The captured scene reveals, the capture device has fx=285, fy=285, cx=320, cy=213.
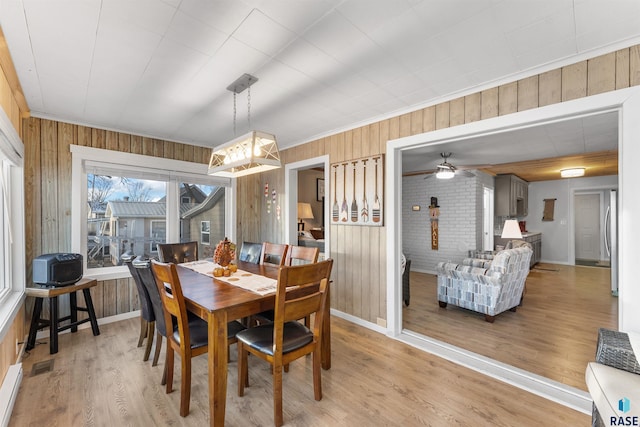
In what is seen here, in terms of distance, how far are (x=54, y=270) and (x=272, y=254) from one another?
209 centimetres

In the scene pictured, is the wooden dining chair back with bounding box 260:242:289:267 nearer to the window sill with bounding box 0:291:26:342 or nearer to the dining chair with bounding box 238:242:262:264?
the dining chair with bounding box 238:242:262:264

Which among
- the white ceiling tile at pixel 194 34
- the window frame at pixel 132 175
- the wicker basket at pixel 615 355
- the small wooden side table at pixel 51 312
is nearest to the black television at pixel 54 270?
the small wooden side table at pixel 51 312

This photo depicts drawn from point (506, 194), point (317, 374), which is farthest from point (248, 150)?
point (506, 194)

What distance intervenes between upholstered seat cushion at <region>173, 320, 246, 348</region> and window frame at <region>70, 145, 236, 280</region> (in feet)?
6.71

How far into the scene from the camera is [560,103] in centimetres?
207

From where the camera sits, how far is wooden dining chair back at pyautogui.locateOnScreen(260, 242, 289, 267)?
3.17 metres

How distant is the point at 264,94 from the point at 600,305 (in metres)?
5.42

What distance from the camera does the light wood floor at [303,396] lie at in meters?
1.83

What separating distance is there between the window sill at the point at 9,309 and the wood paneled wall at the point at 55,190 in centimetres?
54

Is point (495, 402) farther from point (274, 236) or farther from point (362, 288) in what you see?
point (274, 236)

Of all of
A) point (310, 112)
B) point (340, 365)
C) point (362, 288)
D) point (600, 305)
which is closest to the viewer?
point (340, 365)

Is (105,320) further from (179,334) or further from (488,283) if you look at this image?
(488,283)

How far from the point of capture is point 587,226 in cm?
788

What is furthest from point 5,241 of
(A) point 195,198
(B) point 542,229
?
(B) point 542,229
